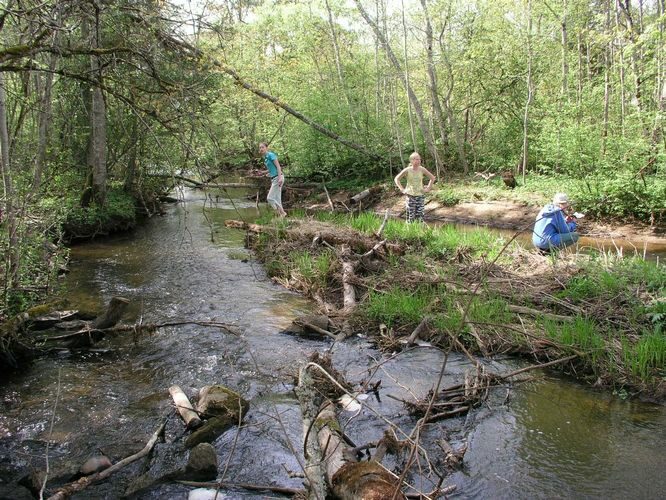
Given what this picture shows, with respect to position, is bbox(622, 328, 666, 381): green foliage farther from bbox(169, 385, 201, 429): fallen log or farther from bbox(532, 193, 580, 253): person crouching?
bbox(169, 385, 201, 429): fallen log

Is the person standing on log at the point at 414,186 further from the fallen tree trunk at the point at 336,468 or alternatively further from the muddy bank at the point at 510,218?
the fallen tree trunk at the point at 336,468

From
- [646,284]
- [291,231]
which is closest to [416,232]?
[291,231]

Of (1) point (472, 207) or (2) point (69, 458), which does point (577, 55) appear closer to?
(1) point (472, 207)

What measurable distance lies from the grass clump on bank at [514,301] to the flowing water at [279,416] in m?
0.37

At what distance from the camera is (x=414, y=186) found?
37.7 ft

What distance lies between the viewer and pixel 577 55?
1877 centimetres

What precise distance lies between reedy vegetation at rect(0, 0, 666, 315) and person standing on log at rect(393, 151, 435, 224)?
7.74ft

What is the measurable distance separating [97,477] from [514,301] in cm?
556

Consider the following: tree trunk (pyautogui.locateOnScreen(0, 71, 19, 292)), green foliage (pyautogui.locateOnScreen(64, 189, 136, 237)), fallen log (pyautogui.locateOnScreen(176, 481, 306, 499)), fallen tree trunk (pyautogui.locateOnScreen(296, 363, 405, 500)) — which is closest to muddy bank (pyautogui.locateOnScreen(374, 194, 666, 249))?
green foliage (pyautogui.locateOnScreen(64, 189, 136, 237))

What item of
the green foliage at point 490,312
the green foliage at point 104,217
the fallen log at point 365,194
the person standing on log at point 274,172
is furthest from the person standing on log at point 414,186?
the green foliage at point 104,217

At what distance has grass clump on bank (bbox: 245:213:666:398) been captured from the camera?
A: 211 inches

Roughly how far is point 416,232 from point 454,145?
13.7 m

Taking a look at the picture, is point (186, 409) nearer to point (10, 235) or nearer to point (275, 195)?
point (10, 235)

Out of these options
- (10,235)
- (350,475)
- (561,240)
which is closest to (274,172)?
(561,240)
